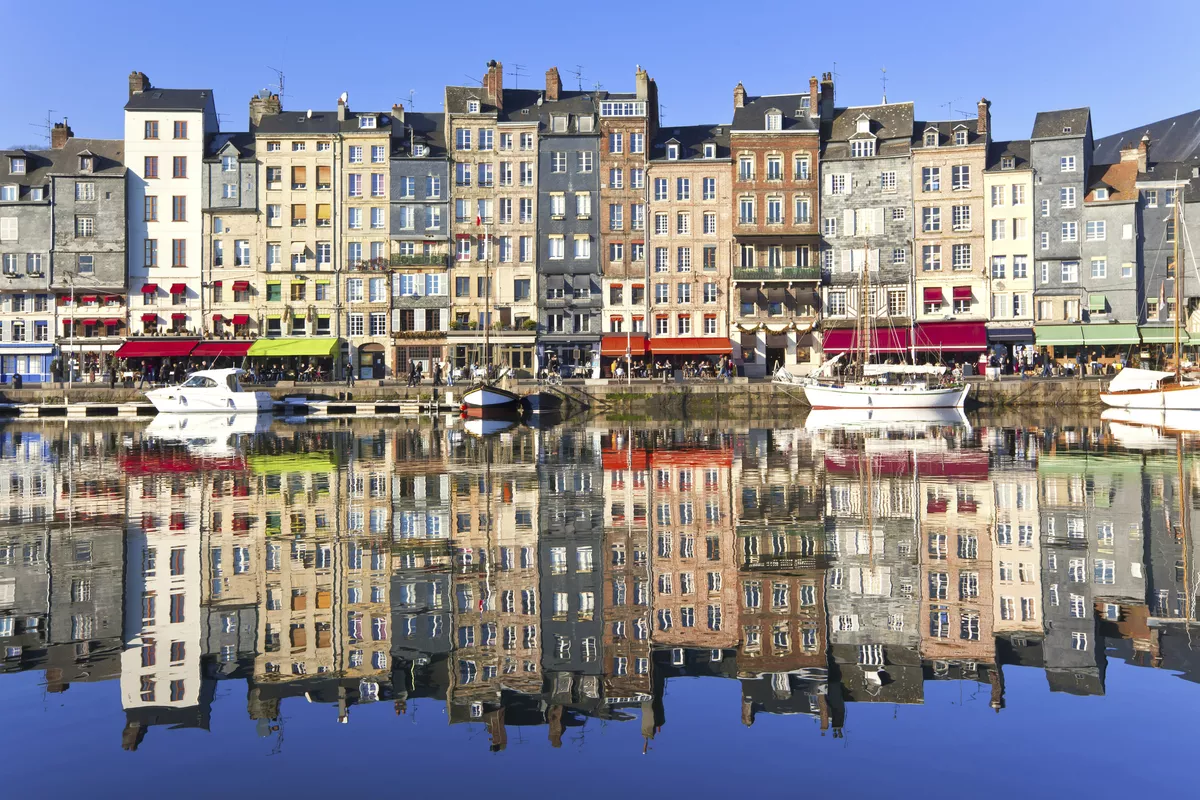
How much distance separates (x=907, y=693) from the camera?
36.6ft

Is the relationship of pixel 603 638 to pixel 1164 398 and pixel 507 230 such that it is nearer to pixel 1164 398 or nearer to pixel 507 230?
pixel 1164 398

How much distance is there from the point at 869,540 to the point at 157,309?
217 ft

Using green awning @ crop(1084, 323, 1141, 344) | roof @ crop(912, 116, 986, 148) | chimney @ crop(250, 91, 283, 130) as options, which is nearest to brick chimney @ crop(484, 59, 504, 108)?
chimney @ crop(250, 91, 283, 130)

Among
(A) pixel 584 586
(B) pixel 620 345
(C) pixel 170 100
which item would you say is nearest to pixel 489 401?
(B) pixel 620 345

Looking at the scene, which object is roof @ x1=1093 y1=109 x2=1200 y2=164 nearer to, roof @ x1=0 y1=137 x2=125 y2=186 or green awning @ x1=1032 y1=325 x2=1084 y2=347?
green awning @ x1=1032 y1=325 x2=1084 y2=347

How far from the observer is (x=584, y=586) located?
51.6 feet

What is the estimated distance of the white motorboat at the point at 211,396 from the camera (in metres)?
61.7

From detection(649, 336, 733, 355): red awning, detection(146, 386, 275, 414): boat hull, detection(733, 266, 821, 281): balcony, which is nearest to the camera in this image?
detection(146, 386, 275, 414): boat hull

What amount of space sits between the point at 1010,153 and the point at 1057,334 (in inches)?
485

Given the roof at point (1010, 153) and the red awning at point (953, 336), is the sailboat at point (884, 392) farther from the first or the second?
the roof at point (1010, 153)

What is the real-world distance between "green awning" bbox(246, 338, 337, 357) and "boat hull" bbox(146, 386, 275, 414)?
9929 mm

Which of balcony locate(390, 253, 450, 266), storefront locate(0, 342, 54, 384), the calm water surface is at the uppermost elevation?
balcony locate(390, 253, 450, 266)

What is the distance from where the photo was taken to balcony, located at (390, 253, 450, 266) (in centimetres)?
7494

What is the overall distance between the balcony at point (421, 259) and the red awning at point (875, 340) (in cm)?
2620
